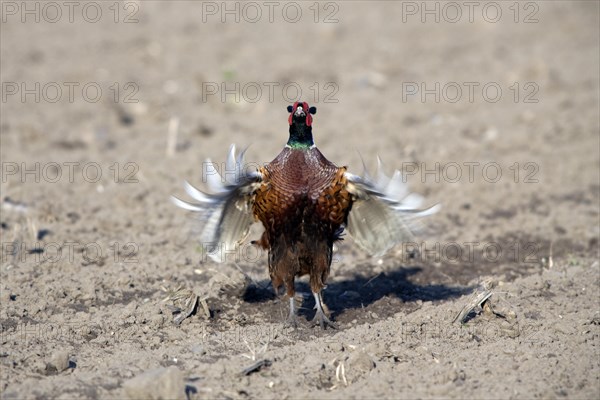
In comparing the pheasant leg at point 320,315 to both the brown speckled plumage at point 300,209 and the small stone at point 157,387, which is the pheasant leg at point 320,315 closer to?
the brown speckled plumage at point 300,209

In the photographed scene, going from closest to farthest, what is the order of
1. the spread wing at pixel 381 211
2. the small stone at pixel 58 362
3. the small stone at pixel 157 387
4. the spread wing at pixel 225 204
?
the small stone at pixel 157 387 → the small stone at pixel 58 362 → the spread wing at pixel 225 204 → the spread wing at pixel 381 211

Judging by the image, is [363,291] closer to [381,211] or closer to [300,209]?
[381,211]

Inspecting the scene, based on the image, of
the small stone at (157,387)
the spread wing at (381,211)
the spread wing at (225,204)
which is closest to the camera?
the small stone at (157,387)

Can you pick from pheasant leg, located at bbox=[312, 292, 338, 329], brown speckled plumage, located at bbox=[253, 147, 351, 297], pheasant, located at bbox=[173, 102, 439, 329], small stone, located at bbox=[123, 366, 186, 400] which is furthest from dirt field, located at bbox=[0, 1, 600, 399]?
brown speckled plumage, located at bbox=[253, 147, 351, 297]

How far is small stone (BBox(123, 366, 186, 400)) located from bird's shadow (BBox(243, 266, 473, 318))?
2145 millimetres

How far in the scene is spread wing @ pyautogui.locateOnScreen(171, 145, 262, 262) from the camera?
634 centimetres

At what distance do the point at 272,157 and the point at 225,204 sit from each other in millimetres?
4258

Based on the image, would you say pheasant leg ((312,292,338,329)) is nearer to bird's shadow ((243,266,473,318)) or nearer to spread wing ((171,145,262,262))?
bird's shadow ((243,266,473,318))

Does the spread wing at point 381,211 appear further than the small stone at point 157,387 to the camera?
Yes

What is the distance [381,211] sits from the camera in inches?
266

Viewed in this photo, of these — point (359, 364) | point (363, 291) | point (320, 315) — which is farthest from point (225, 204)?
point (363, 291)

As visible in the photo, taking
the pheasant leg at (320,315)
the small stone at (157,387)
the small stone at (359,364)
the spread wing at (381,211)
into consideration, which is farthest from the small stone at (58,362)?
the spread wing at (381,211)

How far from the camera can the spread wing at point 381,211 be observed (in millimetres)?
6480

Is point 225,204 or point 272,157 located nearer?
point 225,204
